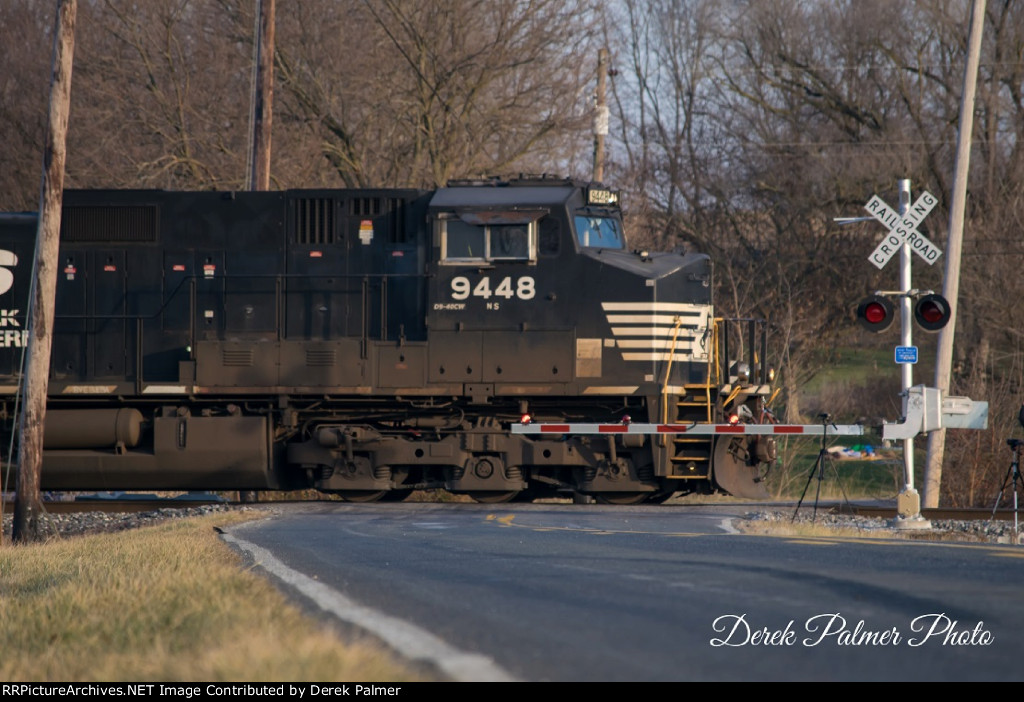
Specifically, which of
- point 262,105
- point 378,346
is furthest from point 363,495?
point 262,105

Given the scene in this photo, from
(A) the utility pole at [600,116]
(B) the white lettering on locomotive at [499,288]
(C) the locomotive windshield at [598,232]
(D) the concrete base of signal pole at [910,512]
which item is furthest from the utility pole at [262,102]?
(D) the concrete base of signal pole at [910,512]

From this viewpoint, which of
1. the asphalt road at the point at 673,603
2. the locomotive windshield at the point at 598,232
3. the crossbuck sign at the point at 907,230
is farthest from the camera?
the locomotive windshield at the point at 598,232

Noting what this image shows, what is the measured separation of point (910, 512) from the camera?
1258 centimetres

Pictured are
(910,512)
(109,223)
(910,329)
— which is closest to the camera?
(910,512)

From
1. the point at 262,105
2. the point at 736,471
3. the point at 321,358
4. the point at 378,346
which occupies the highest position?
the point at 262,105

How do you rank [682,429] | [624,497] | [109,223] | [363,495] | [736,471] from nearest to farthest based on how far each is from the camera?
[682,429], [736,471], [624,497], [109,223], [363,495]

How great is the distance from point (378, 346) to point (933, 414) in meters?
6.70

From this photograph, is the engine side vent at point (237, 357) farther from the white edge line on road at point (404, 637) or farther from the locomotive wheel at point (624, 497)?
the white edge line on road at point (404, 637)

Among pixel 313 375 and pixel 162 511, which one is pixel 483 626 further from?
pixel 162 511

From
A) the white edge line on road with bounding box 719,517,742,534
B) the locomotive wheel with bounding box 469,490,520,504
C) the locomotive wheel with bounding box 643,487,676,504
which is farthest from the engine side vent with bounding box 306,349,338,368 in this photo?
the white edge line on road with bounding box 719,517,742,534

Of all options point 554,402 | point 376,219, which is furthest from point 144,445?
point 554,402

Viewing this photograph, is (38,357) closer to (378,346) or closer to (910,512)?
(378,346)

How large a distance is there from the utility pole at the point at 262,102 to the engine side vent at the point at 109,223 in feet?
12.7

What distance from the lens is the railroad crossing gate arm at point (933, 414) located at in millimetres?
12617
